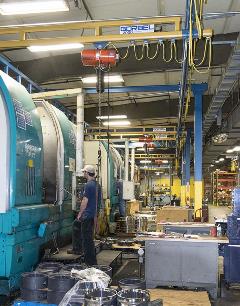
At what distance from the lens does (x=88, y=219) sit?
7.24 meters

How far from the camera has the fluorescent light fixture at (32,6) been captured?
271 inches

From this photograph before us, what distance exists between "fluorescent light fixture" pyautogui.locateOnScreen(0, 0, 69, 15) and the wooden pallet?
16.1ft

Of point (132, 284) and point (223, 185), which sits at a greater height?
point (223, 185)

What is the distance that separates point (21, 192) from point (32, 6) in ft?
11.0

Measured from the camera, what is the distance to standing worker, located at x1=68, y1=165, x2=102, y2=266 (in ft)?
23.3

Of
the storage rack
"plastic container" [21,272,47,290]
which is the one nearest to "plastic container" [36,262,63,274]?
"plastic container" [21,272,47,290]

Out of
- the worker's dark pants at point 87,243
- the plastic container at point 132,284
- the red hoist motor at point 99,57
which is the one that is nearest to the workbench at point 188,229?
the worker's dark pants at point 87,243

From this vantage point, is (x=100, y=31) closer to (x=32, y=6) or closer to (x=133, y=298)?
(x=32, y=6)

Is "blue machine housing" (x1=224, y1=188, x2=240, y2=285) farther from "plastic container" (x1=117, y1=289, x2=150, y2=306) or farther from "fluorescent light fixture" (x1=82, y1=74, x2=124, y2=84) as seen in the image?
"fluorescent light fixture" (x1=82, y1=74, x2=124, y2=84)

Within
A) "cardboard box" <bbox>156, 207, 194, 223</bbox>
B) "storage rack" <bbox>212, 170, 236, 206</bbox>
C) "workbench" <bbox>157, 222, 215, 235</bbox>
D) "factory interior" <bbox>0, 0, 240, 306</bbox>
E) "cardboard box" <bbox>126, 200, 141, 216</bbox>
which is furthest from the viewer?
"storage rack" <bbox>212, 170, 236, 206</bbox>

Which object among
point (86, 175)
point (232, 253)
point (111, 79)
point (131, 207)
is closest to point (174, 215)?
point (111, 79)

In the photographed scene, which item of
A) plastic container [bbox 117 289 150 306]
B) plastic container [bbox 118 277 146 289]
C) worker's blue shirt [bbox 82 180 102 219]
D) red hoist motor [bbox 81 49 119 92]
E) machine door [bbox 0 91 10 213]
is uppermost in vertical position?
red hoist motor [bbox 81 49 119 92]

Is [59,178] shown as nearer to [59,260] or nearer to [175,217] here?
[59,260]

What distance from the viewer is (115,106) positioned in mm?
15609
